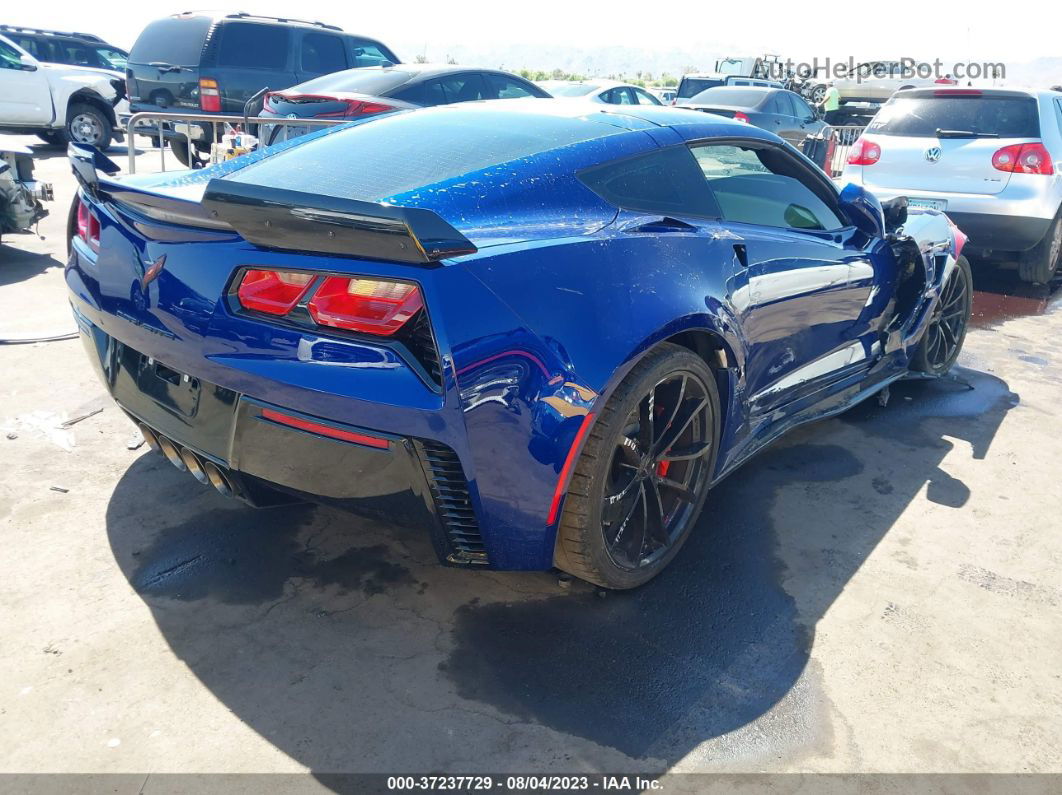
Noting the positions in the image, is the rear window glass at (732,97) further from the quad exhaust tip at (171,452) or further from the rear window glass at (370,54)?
the quad exhaust tip at (171,452)

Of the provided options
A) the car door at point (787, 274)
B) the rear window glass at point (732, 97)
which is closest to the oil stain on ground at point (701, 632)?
the car door at point (787, 274)

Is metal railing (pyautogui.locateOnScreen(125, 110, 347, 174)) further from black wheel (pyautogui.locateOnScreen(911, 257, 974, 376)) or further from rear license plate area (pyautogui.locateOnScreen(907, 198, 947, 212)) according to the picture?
rear license plate area (pyautogui.locateOnScreen(907, 198, 947, 212))

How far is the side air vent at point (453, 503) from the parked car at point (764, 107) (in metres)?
11.8

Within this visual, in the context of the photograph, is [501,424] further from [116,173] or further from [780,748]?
[116,173]

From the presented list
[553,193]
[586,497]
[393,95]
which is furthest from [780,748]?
[393,95]

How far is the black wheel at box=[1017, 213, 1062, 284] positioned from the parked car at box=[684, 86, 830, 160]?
575 cm

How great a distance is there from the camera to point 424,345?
2.22 m

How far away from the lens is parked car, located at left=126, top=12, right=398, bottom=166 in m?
11.0

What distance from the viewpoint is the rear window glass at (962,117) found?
24.3 ft

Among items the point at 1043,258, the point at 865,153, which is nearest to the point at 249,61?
the point at 865,153

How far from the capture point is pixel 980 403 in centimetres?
507

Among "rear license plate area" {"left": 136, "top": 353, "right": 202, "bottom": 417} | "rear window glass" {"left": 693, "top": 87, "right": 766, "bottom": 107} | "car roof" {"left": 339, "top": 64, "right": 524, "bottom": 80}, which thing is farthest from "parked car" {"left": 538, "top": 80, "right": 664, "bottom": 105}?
"rear license plate area" {"left": 136, "top": 353, "right": 202, "bottom": 417}

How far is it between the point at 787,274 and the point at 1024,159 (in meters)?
5.12

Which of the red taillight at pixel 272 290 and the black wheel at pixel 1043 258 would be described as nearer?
the red taillight at pixel 272 290
